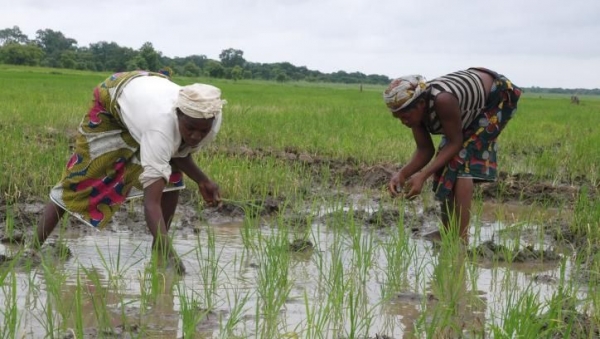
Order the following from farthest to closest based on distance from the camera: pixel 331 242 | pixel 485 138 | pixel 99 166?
pixel 331 242
pixel 485 138
pixel 99 166

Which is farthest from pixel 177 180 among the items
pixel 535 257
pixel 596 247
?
pixel 596 247

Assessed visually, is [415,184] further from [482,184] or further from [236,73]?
[236,73]

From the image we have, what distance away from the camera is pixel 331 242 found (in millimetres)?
4336

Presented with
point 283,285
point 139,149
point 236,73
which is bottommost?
point 283,285

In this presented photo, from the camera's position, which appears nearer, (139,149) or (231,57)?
(139,149)

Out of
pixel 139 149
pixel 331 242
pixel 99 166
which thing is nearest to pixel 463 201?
pixel 331 242

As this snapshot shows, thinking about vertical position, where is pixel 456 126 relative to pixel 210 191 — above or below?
above

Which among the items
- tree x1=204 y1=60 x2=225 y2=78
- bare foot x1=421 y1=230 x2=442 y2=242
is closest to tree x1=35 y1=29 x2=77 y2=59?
tree x1=204 y1=60 x2=225 y2=78

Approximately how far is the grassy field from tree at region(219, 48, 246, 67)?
56.1 meters

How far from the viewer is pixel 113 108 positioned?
3453mm

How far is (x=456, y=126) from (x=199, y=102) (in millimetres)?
1452

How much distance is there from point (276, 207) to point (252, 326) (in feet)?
7.78

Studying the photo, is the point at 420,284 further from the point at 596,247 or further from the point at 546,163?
the point at 546,163

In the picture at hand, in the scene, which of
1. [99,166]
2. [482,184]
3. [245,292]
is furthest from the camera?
[482,184]
